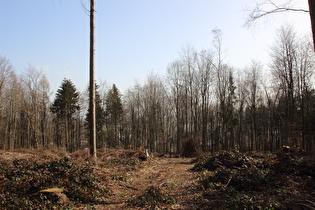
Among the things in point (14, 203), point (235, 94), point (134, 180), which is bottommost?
point (134, 180)

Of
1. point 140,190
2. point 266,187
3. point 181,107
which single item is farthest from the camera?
point 181,107

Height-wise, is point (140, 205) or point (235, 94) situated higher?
point (235, 94)

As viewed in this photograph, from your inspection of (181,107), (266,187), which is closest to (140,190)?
(266,187)

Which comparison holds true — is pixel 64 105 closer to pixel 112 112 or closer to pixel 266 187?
pixel 112 112

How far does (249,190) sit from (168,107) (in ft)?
104

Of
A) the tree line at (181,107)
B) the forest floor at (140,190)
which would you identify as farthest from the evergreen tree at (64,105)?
the forest floor at (140,190)

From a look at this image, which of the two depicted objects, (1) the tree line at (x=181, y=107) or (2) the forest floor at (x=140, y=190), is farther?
(1) the tree line at (x=181, y=107)

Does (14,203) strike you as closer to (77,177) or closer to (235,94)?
(77,177)

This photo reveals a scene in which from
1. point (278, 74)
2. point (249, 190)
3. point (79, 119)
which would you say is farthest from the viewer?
point (79, 119)

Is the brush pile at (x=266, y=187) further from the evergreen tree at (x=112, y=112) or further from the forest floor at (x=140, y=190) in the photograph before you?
the evergreen tree at (x=112, y=112)

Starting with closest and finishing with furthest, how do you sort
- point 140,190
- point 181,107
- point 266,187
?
point 266,187 → point 140,190 → point 181,107

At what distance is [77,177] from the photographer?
21.2ft

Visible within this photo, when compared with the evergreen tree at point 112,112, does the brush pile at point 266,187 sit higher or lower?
lower

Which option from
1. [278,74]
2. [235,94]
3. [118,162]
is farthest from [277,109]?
[118,162]
